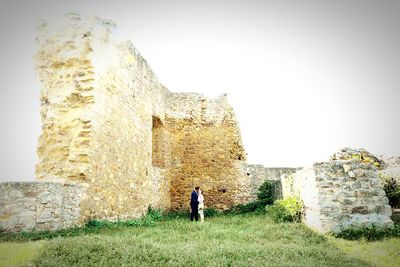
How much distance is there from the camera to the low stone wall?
5.73 meters

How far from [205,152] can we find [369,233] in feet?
Answer: 28.6

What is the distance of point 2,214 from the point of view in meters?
5.69

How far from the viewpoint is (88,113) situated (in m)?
7.55

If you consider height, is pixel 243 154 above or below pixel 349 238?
above

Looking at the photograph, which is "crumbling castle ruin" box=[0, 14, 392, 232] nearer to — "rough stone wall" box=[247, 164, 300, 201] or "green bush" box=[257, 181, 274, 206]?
"green bush" box=[257, 181, 274, 206]

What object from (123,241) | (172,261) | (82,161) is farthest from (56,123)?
(172,261)

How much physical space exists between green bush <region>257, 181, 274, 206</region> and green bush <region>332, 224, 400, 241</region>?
6.74 m

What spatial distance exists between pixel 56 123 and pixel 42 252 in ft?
13.9

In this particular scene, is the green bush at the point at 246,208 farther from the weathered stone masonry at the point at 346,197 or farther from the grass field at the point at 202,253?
the grass field at the point at 202,253

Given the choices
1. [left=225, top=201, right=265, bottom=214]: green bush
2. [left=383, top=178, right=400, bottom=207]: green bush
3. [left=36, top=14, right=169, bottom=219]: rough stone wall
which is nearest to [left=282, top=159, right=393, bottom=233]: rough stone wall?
[left=383, top=178, right=400, bottom=207]: green bush

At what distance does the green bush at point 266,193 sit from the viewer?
13056 mm

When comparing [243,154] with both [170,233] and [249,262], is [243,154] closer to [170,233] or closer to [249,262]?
[170,233]

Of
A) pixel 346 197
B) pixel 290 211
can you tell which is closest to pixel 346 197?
pixel 346 197

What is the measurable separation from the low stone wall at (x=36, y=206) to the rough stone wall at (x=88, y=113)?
642 mm
